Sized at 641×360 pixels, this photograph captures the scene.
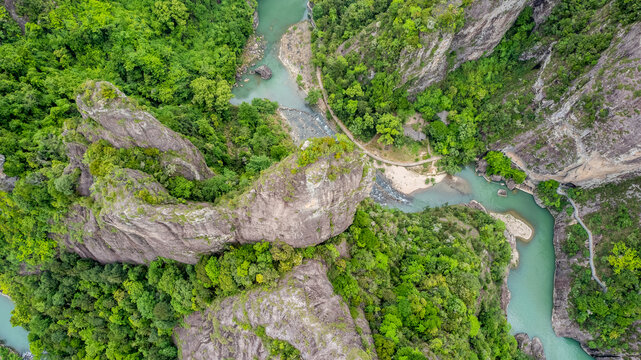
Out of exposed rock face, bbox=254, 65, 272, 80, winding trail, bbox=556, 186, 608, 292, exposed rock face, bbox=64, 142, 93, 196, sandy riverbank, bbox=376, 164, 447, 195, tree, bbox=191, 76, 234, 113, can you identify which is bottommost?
exposed rock face, bbox=64, 142, 93, 196

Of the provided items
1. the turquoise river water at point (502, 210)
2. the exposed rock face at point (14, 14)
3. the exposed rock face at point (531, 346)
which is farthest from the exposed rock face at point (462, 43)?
the exposed rock face at point (14, 14)

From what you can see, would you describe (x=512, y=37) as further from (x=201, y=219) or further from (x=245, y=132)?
(x=201, y=219)

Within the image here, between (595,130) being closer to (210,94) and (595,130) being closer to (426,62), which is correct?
(426,62)


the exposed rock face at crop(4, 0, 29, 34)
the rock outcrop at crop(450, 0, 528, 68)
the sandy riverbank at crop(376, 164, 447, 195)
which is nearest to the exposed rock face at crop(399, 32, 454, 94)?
the rock outcrop at crop(450, 0, 528, 68)

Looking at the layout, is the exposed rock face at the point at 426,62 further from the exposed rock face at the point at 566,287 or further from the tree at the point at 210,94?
the exposed rock face at the point at 566,287

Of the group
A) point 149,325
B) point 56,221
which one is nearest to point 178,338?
point 149,325

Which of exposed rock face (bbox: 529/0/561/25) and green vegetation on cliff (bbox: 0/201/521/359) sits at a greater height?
exposed rock face (bbox: 529/0/561/25)

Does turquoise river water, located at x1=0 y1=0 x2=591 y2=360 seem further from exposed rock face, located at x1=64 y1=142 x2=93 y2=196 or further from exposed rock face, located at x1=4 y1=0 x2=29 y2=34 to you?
exposed rock face, located at x1=64 y1=142 x2=93 y2=196
